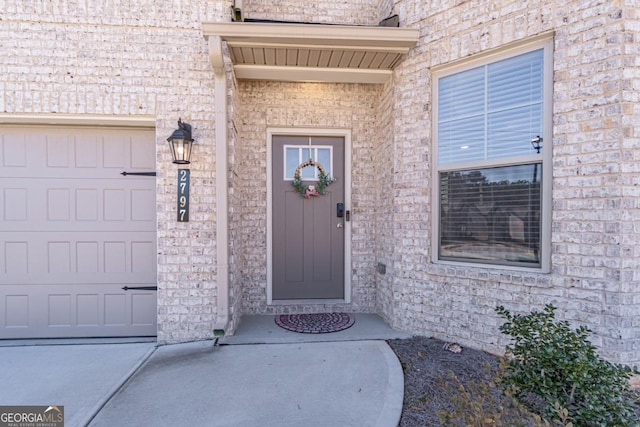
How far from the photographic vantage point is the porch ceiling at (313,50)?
2.84 m

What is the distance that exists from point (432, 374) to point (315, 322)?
1.39 m

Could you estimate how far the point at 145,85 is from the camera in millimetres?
3006

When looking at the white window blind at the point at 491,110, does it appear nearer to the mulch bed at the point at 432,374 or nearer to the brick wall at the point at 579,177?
the brick wall at the point at 579,177

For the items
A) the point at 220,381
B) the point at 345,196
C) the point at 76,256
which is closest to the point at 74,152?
the point at 76,256

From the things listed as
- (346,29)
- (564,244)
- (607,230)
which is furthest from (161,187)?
(607,230)

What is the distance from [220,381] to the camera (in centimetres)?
235

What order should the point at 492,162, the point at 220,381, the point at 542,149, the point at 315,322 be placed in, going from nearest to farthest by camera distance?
Result: 1. the point at 220,381
2. the point at 542,149
3. the point at 492,162
4. the point at 315,322

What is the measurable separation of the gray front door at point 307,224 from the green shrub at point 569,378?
7.42ft

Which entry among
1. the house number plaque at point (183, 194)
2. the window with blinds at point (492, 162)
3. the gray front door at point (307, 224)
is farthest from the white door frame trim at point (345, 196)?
the window with blinds at point (492, 162)

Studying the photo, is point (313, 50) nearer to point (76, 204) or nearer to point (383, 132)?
point (383, 132)

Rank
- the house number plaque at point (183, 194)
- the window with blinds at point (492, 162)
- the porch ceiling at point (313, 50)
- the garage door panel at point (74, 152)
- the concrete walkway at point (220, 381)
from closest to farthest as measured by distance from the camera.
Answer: the concrete walkway at point (220, 381)
the window with blinds at point (492, 162)
the porch ceiling at point (313, 50)
the house number plaque at point (183, 194)
the garage door panel at point (74, 152)

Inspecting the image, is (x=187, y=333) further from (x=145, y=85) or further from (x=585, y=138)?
(x=585, y=138)

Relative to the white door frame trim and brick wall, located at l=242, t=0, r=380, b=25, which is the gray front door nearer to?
the white door frame trim

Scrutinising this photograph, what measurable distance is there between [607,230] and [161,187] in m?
3.65
